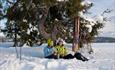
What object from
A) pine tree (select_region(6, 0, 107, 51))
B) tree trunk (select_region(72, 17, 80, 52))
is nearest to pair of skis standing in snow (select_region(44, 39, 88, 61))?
pine tree (select_region(6, 0, 107, 51))

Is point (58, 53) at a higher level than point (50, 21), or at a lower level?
lower

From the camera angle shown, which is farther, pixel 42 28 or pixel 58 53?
pixel 42 28

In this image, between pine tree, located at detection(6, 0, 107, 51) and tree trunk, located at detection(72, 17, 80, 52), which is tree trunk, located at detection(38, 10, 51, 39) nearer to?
pine tree, located at detection(6, 0, 107, 51)

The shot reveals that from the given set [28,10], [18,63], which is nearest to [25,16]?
[28,10]

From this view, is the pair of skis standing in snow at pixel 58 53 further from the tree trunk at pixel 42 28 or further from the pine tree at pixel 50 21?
the tree trunk at pixel 42 28

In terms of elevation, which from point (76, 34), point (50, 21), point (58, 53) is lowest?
point (58, 53)

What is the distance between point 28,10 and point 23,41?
4.84 meters

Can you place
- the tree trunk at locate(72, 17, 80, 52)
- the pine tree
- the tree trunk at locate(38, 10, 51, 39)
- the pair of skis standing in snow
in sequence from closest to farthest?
the pair of skis standing in snow → the pine tree → the tree trunk at locate(38, 10, 51, 39) → the tree trunk at locate(72, 17, 80, 52)

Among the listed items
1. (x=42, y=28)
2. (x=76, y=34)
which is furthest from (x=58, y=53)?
(x=76, y=34)

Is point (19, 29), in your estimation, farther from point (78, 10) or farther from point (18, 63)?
point (18, 63)

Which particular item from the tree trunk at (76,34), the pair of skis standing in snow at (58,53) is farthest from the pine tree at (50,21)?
the pair of skis standing in snow at (58,53)

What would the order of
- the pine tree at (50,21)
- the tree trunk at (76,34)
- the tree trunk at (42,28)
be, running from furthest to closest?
1. the tree trunk at (76,34)
2. the tree trunk at (42,28)
3. the pine tree at (50,21)

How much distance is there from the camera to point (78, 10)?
20141 mm

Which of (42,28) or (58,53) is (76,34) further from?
(58,53)
